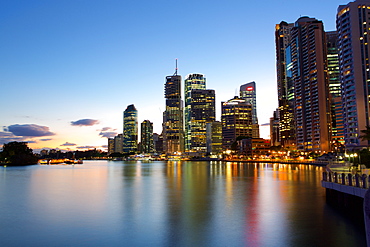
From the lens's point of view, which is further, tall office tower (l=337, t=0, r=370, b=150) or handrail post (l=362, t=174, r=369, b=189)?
tall office tower (l=337, t=0, r=370, b=150)

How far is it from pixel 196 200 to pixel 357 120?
15775 cm

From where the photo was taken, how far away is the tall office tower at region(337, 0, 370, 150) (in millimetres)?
180125

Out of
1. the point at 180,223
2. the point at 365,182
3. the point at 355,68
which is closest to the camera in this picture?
the point at 365,182

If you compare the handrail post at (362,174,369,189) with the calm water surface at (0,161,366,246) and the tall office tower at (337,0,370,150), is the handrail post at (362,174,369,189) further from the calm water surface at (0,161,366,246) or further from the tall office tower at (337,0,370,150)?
the tall office tower at (337,0,370,150)

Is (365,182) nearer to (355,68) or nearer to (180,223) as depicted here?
(180,223)

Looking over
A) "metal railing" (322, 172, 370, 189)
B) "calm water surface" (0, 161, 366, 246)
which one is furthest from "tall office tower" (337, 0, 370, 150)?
"metal railing" (322, 172, 370, 189)

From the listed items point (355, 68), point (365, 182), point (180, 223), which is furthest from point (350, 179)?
point (355, 68)

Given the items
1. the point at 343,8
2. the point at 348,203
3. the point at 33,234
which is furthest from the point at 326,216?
the point at 343,8

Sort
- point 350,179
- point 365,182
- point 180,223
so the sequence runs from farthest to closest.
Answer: point 350,179 < point 180,223 < point 365,182

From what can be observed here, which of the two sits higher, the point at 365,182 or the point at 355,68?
the point at 355,68

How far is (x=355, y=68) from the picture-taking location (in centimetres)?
18412

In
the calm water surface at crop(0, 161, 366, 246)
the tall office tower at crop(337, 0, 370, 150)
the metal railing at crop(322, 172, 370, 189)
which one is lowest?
the calm water surface at crop(0, 161, 366, 246)

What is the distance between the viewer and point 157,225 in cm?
3219

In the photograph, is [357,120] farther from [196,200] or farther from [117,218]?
[117,218]
